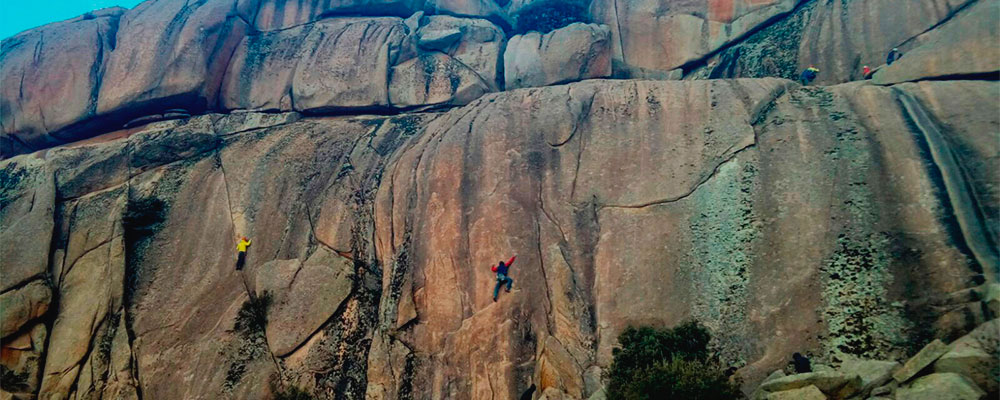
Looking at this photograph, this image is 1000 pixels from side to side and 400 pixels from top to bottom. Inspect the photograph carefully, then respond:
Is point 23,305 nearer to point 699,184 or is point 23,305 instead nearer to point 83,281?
point 83,281

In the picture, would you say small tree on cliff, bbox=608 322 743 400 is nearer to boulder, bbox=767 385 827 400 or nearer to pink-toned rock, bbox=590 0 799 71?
boulder, bbox=767 385 827 400

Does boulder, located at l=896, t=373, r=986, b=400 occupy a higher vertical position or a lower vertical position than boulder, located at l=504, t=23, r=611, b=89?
lower

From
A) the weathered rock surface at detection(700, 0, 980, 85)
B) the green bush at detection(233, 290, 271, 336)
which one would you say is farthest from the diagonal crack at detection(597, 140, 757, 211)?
the green bush at detection(233, 290, 271, 336)

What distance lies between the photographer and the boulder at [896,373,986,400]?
1118cm

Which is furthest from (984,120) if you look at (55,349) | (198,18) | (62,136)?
(62,136)

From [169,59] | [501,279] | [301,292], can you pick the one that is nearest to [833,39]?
[501,279]

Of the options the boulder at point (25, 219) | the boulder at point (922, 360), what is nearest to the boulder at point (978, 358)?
the boulder at point (922, 360)

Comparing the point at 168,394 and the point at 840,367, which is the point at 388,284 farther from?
the point at 840,367

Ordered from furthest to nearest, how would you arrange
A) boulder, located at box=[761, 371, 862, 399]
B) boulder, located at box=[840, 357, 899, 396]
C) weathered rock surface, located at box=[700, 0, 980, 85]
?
weathered rock surface, located at box=[700, 0, 980, 85] < boulder, located at box=[840, 357, 899, 396] < boulder, located at box=[761, 371, 862, 399]

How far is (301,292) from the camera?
20.9 meters

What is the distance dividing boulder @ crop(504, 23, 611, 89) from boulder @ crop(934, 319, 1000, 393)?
2120 centimetres

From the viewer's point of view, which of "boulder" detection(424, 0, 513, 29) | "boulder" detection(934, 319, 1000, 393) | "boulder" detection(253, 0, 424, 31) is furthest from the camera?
"boulder" detection(424, 0, 513, 29)

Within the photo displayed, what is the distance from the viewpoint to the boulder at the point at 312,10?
33.6 m

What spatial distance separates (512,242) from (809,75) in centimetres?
1822
